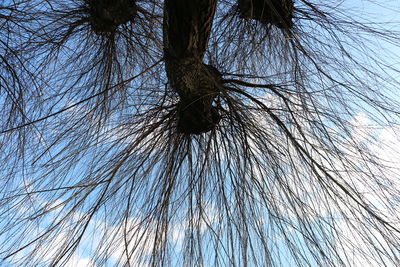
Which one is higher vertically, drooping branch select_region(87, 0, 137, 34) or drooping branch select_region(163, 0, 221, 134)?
drooping branch select_region(87, 0, 137, 34)

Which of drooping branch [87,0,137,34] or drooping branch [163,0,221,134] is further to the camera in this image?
drooping branch [87,0,137,34]

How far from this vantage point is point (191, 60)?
181 cm

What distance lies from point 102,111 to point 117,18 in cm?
59

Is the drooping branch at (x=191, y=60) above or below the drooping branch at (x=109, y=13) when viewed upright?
below

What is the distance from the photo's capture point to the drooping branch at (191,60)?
1737 millimetres

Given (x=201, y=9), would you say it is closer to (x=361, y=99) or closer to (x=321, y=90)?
(x=321, y=90)

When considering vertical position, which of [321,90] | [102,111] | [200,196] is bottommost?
[200,196]

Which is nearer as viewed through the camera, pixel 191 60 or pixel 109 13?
pixel 191 60

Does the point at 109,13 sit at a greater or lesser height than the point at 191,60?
greater

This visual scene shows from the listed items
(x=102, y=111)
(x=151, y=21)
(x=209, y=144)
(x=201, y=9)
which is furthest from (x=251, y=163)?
(x=151, y=21)

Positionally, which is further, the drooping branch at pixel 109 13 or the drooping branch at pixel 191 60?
the drooping branch at pixel 109 13

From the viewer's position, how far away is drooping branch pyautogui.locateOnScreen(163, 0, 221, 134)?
1737mm

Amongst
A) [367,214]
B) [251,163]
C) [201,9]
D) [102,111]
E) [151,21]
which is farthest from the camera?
[151,21]

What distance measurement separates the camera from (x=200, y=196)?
6.26 ft
